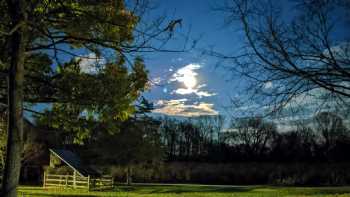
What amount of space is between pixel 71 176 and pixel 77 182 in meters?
1.06

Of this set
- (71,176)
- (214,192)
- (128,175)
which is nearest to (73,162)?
(71,176)

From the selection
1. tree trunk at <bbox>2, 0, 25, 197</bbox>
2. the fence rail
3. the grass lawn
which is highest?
tree trunk at <bbox>2, 0, 25, 197</bbox>

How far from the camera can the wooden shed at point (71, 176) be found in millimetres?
39594

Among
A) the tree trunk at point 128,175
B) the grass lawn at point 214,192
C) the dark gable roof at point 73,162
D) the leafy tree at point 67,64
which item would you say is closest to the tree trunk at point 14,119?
the leafy tree at point 67,64

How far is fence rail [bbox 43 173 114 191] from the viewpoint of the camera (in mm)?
39062

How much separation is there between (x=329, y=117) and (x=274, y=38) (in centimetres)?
244

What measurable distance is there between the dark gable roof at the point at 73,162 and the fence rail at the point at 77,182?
107 cm

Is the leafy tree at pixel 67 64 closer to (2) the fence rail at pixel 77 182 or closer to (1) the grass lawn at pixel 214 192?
(1) the grass lawn at pixel 214 192

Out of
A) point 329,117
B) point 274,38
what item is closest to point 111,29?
point 274,38

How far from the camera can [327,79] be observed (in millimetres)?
6035

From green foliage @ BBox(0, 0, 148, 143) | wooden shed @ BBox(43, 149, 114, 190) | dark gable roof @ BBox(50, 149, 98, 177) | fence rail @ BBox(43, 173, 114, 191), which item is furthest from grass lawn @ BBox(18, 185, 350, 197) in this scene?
green foliage @ BBox(0, 0, 148, 143)

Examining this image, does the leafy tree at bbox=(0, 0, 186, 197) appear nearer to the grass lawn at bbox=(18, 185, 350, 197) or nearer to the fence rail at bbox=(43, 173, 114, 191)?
the grass lawn at bbox=(18, 185, 350, 197)

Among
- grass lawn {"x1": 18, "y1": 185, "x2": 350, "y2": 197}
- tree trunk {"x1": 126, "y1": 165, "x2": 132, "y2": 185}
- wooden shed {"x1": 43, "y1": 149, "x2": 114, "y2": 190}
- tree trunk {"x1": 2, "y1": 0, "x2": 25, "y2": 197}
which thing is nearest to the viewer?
tree trunk {"x1": 2, "y1": 0, "x2": 25, "y2": 197}

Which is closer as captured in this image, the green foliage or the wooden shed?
the green foliage
